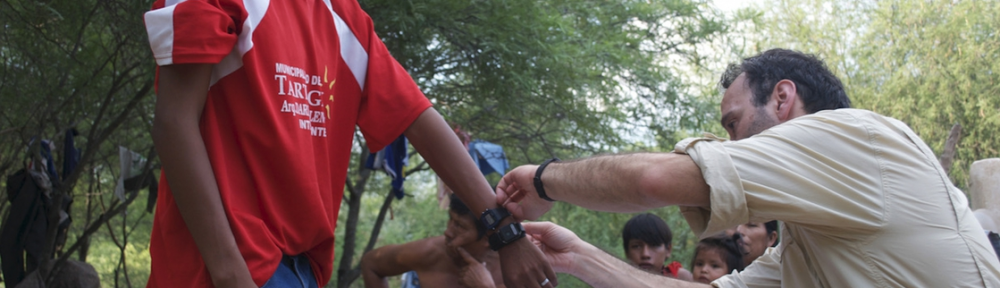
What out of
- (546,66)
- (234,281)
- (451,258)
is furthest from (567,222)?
(234,281)

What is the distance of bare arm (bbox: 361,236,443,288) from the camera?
16.3ft

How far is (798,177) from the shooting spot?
176cm

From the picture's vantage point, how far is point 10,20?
5.56 meters

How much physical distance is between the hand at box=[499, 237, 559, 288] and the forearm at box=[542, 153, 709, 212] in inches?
13.9

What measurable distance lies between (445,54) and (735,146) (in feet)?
18.6

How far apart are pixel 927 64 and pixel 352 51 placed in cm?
1402

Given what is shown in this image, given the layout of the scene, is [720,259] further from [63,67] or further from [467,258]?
[63,67]

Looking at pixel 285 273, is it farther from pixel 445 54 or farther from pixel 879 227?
pixel 445 54

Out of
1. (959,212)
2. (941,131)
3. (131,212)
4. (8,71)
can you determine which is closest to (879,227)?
(959,212)

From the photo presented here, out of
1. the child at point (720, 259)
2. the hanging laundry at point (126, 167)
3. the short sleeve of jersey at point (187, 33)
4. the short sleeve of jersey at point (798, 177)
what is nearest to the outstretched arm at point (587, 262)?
the short sleeve of jersey at point (798, 177)

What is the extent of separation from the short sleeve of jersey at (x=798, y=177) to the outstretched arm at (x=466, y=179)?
645 millimetres

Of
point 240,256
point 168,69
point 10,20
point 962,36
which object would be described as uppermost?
point 168,69

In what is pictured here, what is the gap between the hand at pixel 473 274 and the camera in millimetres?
4230

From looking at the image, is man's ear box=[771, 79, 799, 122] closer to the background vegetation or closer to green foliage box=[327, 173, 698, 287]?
the background vegetation
